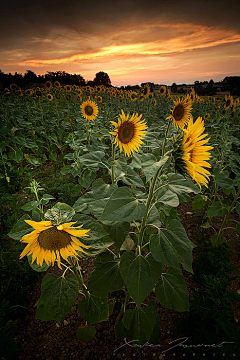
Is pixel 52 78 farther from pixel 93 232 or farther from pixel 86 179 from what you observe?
pixel 93 232

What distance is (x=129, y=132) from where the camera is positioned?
79.8 inches

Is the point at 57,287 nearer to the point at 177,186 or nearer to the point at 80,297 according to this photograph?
the point at 177,186

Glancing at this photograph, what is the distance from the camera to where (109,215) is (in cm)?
98

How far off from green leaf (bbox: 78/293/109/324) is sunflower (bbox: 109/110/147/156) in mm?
1386

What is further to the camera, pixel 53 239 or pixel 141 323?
pixel 141 323

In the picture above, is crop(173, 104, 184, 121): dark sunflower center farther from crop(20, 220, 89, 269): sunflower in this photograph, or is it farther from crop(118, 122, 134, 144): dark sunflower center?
crop(20, 220, 89, 269): sunflower

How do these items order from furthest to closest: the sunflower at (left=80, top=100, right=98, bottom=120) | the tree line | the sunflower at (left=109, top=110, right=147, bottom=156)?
the tree line, the sunflower at (left=80, top=100, right=98, bottom=120), the sunflower at (left=109, top=110, right=147, bottom=156)

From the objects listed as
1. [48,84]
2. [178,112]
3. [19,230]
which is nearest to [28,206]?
[19,230]

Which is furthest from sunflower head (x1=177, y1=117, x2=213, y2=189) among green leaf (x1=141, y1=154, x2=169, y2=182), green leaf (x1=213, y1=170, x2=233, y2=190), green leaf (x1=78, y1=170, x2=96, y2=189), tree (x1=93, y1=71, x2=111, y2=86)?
tree (x1=93, y1=71, x2=111, y2=86)

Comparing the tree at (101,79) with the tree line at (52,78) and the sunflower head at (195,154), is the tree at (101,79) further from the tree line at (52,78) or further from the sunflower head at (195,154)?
the sunflower head at (195,154)

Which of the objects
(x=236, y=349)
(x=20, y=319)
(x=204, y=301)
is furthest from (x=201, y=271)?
(x=20, y=319)

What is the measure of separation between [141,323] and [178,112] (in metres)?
2.45

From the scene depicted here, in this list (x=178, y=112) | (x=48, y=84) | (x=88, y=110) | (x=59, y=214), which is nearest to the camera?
(x=59, y=214)

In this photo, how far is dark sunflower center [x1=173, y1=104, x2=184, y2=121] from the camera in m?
2.60
